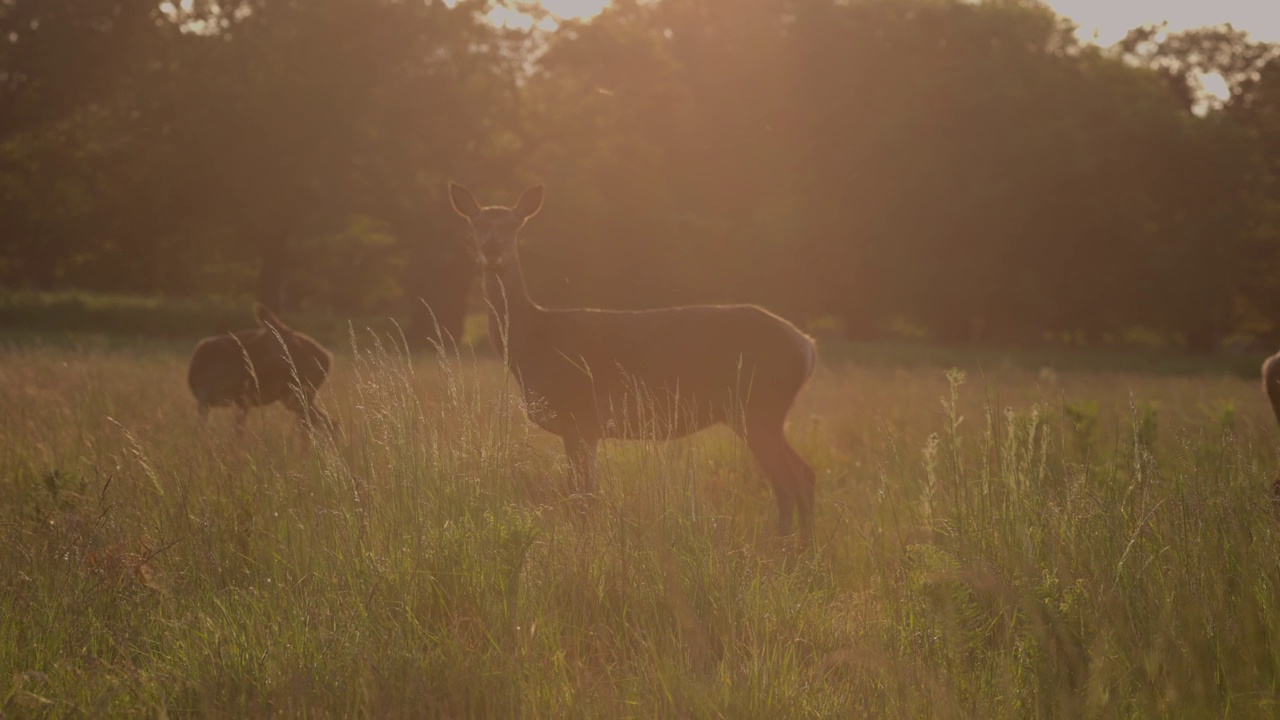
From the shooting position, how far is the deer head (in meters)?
7.38

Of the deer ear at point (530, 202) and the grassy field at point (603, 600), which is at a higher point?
the deer ear at point (530, 202)

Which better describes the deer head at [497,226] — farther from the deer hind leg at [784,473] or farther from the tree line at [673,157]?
the tree line at [673,157]

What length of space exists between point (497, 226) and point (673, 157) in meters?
28.2

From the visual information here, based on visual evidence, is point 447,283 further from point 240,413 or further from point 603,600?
point 603,600

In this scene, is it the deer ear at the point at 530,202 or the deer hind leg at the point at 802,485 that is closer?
the deer hind leg at the point at 802,485

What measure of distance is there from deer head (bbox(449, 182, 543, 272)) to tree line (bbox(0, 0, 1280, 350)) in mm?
18868

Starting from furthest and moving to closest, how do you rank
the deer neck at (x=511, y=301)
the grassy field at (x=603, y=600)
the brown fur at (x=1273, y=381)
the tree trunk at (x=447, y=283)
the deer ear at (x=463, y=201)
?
the tree trunk at (x=447, y=283) → the deer ear at (x=463, y=201) → the deer neck at (x=511, y=301) → the brown fur at (x=1273, y=381) → the grassy field at (x=603, y=600)

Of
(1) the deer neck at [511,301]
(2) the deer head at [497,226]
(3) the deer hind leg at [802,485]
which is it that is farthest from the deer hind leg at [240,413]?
(3) the deer hind leg at [802,485]

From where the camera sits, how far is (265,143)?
87.3 ft

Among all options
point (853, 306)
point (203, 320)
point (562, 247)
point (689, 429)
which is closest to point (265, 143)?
point (203, 320)

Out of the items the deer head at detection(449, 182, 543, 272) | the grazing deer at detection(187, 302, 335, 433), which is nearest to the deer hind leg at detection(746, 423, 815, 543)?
the deer head at detection(449, 182, 543, 272)

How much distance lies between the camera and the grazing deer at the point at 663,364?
705 centimetres

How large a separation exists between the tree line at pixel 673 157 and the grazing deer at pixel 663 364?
19.4m

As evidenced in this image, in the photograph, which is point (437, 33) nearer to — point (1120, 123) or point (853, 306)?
point (853, 306)
